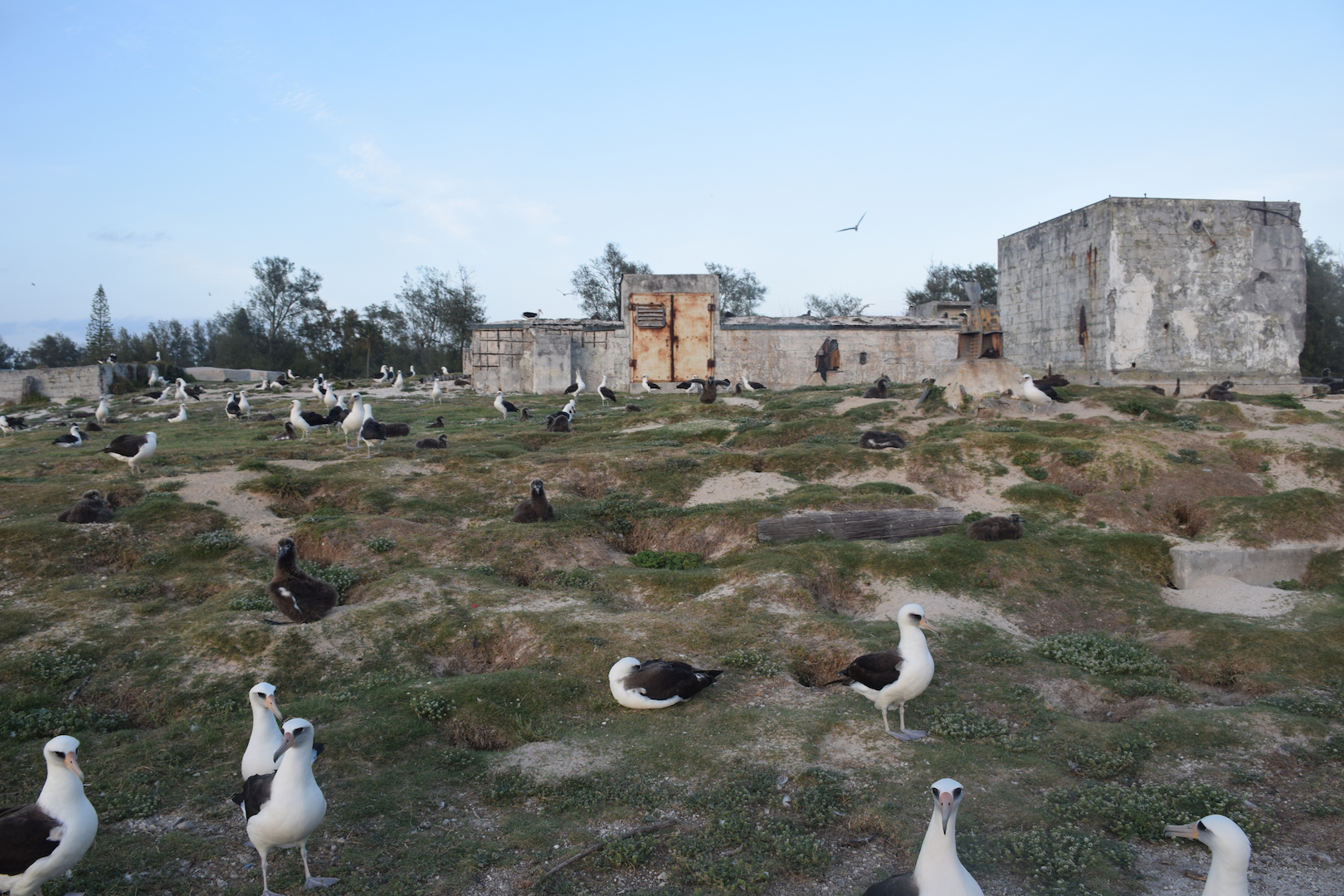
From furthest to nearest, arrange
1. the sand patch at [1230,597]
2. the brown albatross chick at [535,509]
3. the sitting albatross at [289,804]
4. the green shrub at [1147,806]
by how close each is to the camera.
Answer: the brown albatross chick at [535,509] < the sand patch at [1230,597] < the green shrub at [1147,806] < the sitting albatross at [289,804]

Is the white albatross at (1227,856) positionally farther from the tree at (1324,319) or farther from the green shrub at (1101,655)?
the tree at (1324,319)

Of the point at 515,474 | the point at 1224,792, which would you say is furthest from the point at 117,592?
the point at 1224,792

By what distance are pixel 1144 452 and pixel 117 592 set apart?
16.7 metres

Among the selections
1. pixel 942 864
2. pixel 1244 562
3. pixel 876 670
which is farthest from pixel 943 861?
pixel 1244 562

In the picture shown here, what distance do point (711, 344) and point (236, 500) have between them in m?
23.6

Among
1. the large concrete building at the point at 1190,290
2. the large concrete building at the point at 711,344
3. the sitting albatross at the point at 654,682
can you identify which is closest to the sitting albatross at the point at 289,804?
the sitting albatross at the point at 654,682

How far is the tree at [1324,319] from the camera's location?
4581cm

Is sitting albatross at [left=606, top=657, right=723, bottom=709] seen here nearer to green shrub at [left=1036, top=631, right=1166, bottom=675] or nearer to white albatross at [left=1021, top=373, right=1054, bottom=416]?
green shrub at [left=1036, top=631, right=1166, bottom=675]

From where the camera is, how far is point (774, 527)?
12.4 m

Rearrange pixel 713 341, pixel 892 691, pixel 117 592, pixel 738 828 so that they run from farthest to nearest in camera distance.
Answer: pixel 713 341 < pixel 117 592 < pixel 892 691 < pixel 738 828

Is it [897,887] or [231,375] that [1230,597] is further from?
[231,375]

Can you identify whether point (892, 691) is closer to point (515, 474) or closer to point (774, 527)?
point (774, 527)

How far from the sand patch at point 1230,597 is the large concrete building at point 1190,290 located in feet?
68.8

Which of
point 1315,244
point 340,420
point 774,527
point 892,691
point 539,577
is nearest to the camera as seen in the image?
point 892,691
